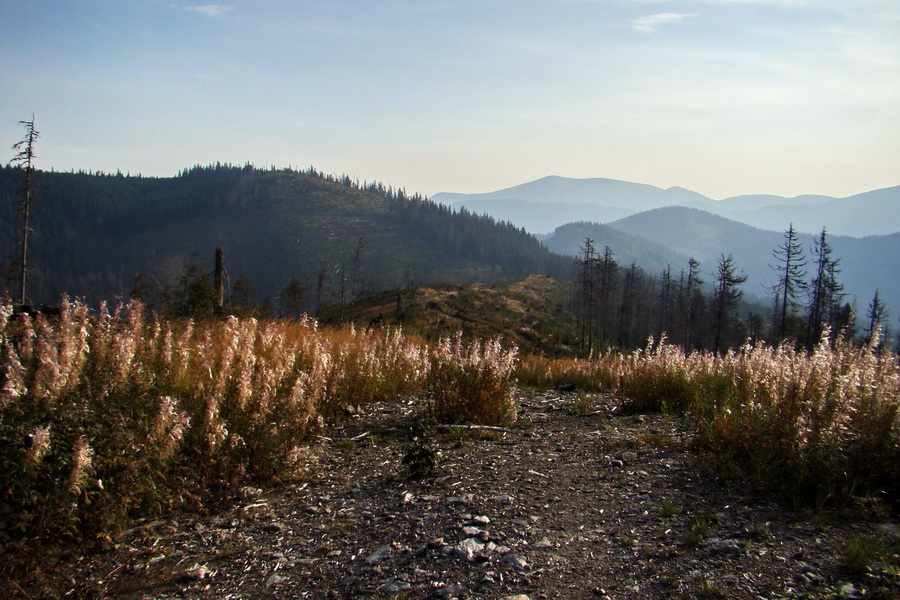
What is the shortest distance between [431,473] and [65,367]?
126 inches

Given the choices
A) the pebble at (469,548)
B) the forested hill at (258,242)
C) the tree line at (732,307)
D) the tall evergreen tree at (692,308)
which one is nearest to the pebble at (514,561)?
the pebble at (469,548)

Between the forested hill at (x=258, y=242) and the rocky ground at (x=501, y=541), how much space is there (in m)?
134

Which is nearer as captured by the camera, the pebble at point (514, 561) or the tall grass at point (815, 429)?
the pebble at point (514, 561)

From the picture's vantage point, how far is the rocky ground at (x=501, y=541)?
11.1ft

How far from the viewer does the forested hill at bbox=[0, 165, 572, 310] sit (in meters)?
149

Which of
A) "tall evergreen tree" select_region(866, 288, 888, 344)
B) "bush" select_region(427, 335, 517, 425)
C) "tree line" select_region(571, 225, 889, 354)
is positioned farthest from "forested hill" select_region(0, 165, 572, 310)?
"bush" select_region(427, 335, 517, 425)

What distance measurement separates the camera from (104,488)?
386 cm

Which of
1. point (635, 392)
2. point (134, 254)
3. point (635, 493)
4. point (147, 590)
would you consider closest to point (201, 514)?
point (147, 590)

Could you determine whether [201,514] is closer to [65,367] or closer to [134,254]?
[65,367]

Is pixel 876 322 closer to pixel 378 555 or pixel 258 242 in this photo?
pixel 378 555

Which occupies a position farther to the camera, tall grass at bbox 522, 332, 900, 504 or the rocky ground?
tall grass at bbox 522, 332, 900, 504

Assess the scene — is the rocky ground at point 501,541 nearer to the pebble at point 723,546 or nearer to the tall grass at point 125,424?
the pebble at point 723,546

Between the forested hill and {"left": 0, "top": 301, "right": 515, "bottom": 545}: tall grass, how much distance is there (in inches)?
5244

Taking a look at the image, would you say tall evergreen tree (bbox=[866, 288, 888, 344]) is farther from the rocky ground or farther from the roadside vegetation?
the rocky ground
